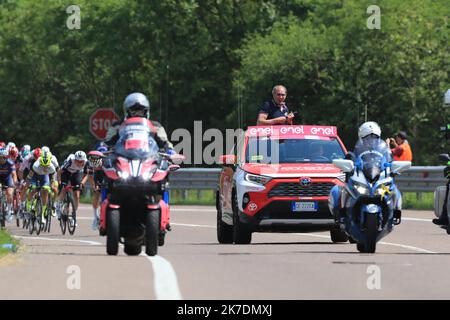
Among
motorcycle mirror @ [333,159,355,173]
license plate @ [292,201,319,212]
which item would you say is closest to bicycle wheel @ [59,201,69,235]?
license plate @ [292,201,319,212]

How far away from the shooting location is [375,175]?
730 inches

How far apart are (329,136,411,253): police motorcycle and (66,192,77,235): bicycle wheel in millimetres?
9414

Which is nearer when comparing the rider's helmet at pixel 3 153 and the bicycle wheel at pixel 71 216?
the bicycle wheel at pixel 71 216

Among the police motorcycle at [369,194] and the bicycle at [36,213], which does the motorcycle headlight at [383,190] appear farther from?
the bicycle at [36,213]

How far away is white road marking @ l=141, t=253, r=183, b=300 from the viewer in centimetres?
1262

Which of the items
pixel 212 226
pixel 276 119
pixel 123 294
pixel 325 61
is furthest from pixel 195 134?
pixel 123 294

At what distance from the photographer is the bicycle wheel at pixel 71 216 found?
90.2 ft

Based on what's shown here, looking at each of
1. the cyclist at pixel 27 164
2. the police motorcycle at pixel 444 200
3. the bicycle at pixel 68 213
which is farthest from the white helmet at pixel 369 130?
the cyclist at pixel 27 164

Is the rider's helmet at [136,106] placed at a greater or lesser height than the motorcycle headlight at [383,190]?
greater

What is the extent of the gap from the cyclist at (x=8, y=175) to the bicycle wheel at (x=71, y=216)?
317 centimetres

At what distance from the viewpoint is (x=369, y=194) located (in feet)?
60.7

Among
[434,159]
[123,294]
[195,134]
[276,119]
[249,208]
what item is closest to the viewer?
[123,294]
